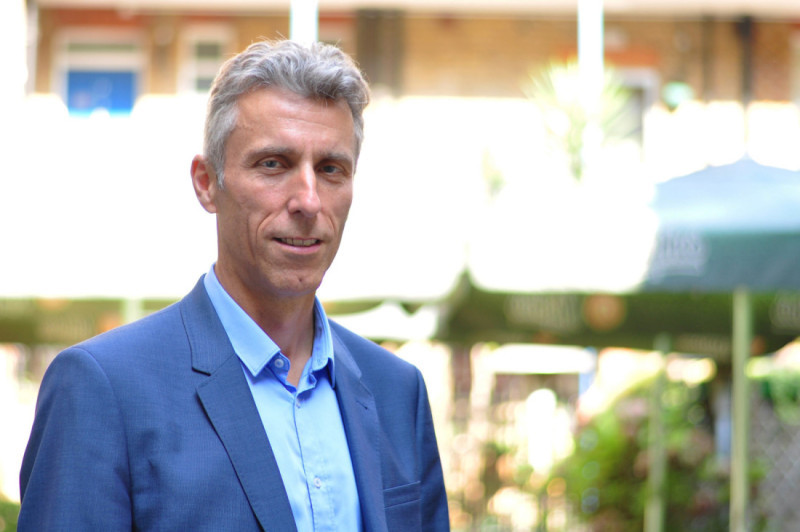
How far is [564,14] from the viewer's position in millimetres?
13945

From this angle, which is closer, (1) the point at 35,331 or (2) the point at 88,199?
(2) the point at 88,199

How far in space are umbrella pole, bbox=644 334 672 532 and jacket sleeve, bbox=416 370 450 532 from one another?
4720 millimetres

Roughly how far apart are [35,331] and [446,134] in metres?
7.72

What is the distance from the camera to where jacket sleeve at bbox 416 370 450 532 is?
1.98 metres

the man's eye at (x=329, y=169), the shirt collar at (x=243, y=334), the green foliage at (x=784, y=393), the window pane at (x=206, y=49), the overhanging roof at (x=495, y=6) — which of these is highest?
the overhanging roof at (x=495, y=6)

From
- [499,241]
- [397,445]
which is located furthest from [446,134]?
[397,445]

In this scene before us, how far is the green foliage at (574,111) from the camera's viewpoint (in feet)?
38.0

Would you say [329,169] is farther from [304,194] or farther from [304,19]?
[304,19]

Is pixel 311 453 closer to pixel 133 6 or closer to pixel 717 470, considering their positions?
pixel 717 470

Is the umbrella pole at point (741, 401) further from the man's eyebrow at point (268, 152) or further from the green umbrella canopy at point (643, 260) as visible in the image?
the man's eyebrow at point (268, 152)

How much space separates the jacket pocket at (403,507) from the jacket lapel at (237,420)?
266 mm

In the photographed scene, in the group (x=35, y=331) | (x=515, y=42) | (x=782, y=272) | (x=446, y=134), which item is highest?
(x=515, y=42)

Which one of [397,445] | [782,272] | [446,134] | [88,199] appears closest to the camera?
[397,445]

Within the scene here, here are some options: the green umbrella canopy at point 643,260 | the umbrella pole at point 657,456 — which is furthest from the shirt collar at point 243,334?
the umbrella pole at point 657,456
